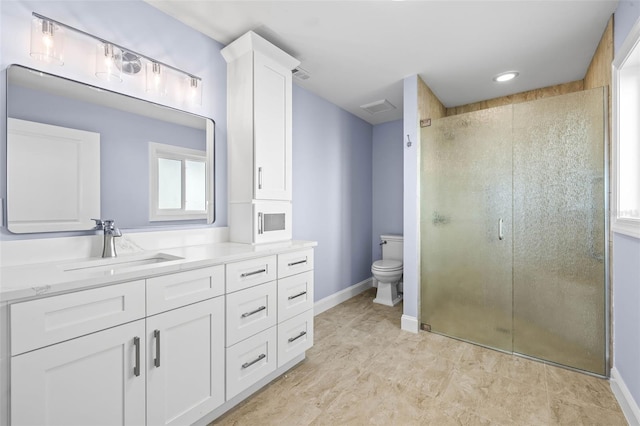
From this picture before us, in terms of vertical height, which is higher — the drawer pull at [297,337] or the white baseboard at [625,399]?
the drawer pull at [297,337]

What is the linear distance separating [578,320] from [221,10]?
3299 millimetres

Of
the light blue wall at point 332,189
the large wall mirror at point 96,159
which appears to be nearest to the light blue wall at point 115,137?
the large wall mirror at point 96,159

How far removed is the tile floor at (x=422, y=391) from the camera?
1583 mm

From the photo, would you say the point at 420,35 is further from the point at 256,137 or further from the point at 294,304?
the point at 294,304

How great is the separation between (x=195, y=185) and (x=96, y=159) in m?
0.58

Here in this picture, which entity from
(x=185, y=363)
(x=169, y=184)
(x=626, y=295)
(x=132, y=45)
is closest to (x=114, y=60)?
(x=132, y=45)

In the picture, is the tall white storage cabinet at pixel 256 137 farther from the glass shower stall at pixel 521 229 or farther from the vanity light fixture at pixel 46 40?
the glass shower stall at pixel 521 229

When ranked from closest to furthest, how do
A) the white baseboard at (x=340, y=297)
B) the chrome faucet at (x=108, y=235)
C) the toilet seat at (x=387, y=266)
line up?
the chrome faucet at (x=108, y=235)
the white baseboard at (x=340, y=297)
the toilet seat at (x=387, y=266)

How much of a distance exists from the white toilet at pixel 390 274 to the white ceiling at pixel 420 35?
6.73 feet

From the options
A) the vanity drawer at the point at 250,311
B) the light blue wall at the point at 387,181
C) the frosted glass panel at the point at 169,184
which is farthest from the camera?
the light blue wall at the point at 387,181

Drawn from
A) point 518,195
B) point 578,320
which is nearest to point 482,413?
point 578,320

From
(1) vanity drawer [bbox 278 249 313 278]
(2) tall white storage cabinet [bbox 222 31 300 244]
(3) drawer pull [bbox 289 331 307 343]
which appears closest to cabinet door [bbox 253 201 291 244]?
(2) tall white storage cabinet [bbox 222 31 300 244]

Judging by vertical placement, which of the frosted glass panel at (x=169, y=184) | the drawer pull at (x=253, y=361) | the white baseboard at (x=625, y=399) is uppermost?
the frosted glass panel at (x=169, y=184)

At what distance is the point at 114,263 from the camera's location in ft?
4.92
